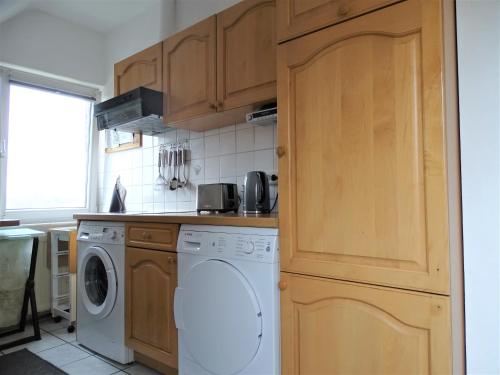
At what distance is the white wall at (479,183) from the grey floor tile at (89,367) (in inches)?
74.0

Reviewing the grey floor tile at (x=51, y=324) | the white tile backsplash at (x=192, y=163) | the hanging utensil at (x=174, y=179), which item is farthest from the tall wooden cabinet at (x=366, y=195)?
the grey floor tile at (x=51, y=324)

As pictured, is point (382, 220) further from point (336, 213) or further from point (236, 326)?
point (236, 326)

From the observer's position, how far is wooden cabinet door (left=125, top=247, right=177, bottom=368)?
6.03 feet

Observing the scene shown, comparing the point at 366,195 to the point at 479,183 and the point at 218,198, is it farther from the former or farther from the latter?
the point at 218,198

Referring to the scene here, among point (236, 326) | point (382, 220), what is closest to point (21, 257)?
point (236, 326)

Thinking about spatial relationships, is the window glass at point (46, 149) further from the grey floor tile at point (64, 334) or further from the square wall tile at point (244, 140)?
the square wall tile at point (244, 140)

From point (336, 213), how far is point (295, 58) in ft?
2.07

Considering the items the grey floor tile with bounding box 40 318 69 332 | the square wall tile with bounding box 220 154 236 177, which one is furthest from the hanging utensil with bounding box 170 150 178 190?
the grey floor tile with bounding box 40 318 69 332

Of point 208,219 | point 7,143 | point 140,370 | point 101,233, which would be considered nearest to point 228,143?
point 208,219

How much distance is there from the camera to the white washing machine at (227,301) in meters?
1.43

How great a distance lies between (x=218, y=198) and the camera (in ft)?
7.05

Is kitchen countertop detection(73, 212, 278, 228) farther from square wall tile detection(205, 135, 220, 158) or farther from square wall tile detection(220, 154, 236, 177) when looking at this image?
square wall tile detection(205, 135, 220, 158)

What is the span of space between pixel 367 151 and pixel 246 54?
1.05 meters

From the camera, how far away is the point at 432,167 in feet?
3.46
